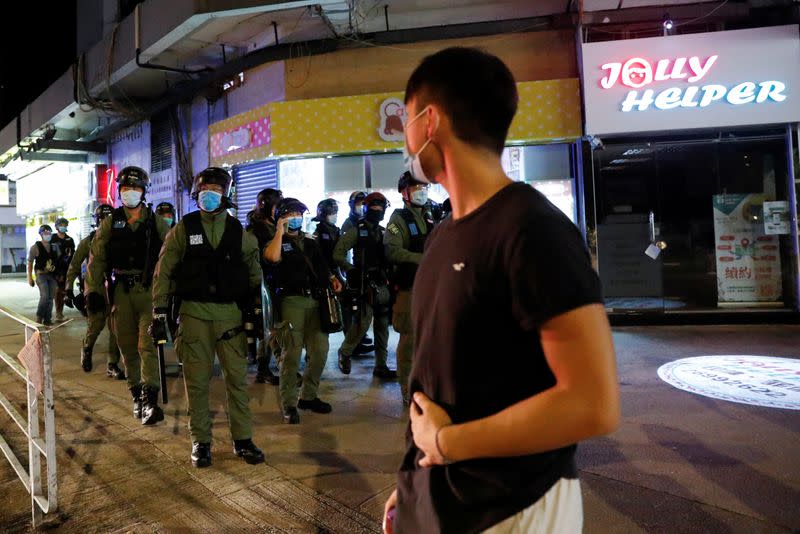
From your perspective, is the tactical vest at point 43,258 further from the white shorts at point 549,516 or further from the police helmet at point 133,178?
the white shorts at point 549,516

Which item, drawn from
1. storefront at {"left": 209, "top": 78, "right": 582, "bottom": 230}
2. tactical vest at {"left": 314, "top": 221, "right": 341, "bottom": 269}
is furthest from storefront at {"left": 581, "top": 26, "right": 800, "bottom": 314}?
tactical vest at {"left": 314, "top": 221, "right": 341, "bottom": 269}

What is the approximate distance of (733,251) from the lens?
945cm

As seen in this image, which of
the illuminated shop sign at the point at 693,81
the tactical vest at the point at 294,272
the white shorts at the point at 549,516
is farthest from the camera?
the illuminated shop sign at the point at 693,81

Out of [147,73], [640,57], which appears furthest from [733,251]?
[147,73]

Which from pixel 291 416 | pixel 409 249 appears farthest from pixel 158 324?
pixel 409 249

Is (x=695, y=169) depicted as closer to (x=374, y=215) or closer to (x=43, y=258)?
(x=374, y=215)

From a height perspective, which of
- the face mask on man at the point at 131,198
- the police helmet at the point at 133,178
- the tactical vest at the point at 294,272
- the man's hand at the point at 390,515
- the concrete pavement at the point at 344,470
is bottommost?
the concrete pavement at the point at 344,470

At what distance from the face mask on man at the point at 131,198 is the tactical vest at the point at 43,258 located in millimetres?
7121

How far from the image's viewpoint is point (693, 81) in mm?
8422

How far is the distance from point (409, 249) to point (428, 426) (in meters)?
4.07

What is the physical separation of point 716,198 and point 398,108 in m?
6.05

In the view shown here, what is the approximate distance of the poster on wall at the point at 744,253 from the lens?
9250 millimetres

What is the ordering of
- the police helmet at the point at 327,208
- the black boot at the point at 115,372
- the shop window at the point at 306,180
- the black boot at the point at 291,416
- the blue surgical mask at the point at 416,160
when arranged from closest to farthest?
the blue surgical mask at the point at 416,160 → the black boot at the point at 291,416 → the black boot at the point at 115,372 → the police helmet at the point at 327,208 → the shop window at the point at 306,180

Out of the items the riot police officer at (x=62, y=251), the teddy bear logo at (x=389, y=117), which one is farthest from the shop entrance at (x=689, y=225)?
the riot police officer at (x=62, y=251)
